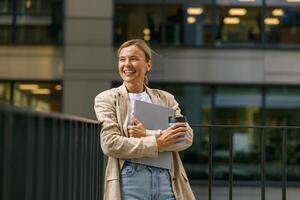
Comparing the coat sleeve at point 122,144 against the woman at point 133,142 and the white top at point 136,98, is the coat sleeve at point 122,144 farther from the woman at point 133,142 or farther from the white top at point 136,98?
the white top at point 136,98

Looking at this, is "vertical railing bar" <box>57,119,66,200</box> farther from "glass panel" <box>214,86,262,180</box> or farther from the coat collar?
"glass panel" <box>214,86,262,180</box>

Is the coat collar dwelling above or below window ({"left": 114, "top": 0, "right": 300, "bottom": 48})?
below

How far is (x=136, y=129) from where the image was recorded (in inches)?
146

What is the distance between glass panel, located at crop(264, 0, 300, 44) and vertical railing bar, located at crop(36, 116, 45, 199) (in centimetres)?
1786

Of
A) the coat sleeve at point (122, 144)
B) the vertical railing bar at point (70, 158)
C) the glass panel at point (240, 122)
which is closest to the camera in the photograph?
the vertical railing bar at point (70, 158)

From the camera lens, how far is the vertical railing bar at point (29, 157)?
2.24m

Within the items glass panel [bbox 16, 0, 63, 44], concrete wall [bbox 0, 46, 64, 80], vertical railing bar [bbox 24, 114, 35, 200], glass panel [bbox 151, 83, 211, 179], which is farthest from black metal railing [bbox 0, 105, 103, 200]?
glass panel [bbox 16, 0, 63, 44]

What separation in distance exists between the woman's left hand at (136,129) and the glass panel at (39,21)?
16.6m

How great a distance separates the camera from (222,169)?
1894cm

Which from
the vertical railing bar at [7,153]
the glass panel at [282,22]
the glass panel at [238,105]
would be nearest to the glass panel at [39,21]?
the glass panel at [238,105]

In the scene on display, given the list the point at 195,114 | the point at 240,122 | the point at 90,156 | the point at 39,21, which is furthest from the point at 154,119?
the point at 39,21

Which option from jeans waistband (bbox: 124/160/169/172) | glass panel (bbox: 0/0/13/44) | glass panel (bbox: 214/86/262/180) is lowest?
glass panel (bbox: 214/86/262/180)

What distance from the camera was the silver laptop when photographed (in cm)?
371

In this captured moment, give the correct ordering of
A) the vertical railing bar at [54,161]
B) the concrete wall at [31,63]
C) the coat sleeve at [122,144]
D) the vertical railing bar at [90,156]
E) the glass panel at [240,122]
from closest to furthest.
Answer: the vertical railing bar at [54,161] → the coat sleeve at [122,144] → the vertical railing bar at [90,156] → the glass panel at [240,122] → the concrete wall at [31,63]
